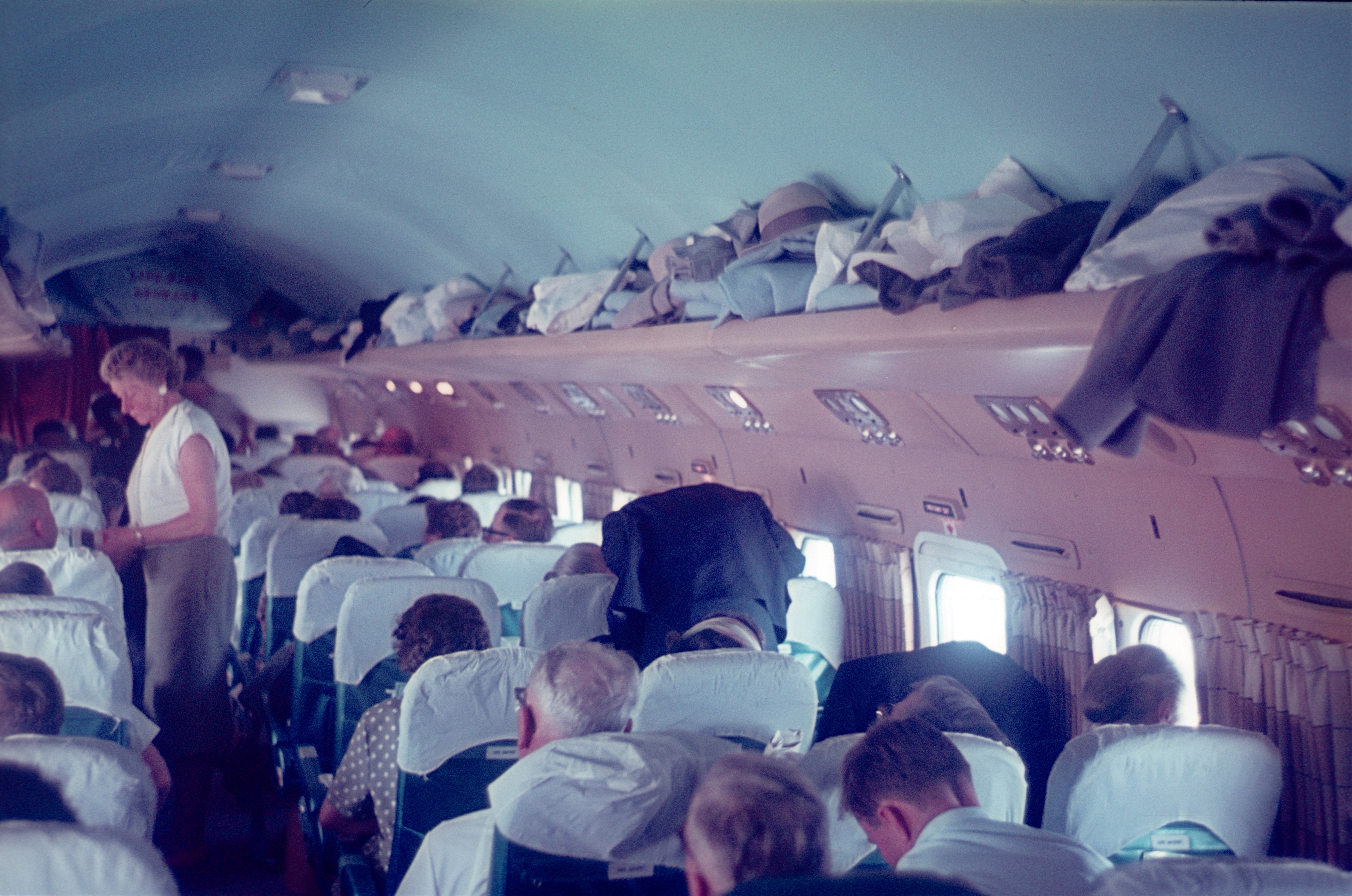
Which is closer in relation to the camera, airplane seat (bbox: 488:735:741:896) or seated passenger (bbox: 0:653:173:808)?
airplane seat (bbox: 488:735:741:896)

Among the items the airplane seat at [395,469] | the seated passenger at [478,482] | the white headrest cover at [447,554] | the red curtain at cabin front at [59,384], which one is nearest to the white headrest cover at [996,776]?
the white headrest cover at [447,554]

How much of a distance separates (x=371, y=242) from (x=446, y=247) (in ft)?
4.58

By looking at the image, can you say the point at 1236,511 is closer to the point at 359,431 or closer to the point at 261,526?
the point at 261,526

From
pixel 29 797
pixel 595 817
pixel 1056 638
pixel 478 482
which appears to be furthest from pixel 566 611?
pixel 478 482

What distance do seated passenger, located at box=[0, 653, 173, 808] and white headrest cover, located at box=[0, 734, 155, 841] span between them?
0.52m

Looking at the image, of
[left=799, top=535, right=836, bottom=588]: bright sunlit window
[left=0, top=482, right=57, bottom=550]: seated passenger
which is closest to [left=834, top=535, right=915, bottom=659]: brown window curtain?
[left=799, top=535, right=836, bottom=588]: bright sunlit window

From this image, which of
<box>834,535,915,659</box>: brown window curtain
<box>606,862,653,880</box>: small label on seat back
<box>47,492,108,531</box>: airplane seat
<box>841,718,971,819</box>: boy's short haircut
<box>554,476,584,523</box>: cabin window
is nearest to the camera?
<box>606,862,653,880</box>: small label on seat back

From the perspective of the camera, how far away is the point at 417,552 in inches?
262

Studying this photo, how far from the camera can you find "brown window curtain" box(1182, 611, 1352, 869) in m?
3.64

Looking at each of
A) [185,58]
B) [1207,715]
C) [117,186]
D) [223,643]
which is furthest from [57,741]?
[117,186]

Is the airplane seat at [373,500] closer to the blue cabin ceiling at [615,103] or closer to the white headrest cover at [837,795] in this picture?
the blue cabin ceiling at [615,103]

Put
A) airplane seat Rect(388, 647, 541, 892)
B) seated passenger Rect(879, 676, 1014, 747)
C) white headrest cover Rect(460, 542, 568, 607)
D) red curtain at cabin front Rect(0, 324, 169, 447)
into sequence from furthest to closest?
red curtain at cabin front Rect(0, 324, 169, 447), white headrest cover Rect(460, 542, 568, 607), seated passenger Rect(879, 676, 1014, 747), airplane seat Rect(388, 647, 541, 892)

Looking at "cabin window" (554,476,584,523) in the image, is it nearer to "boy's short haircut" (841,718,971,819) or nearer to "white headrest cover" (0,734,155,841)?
"boy's short haircut" (841,718,971,819)

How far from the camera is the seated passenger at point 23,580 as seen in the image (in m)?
4.22
